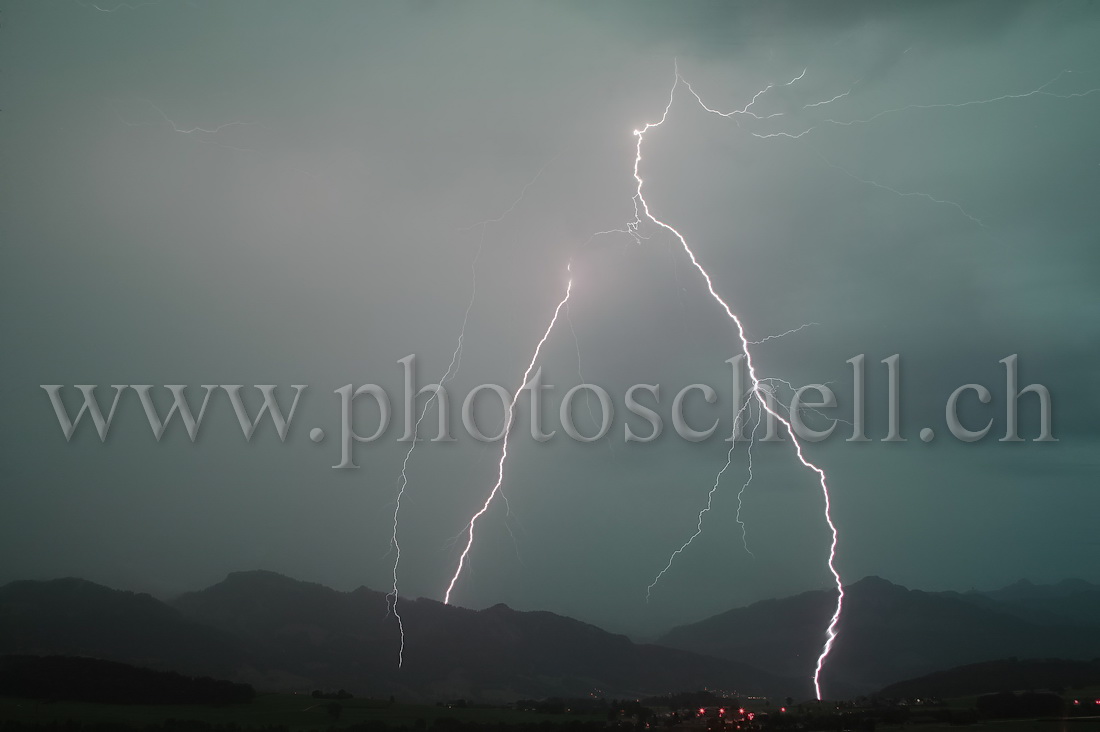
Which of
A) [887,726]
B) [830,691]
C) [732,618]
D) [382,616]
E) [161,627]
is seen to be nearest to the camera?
[887,726]

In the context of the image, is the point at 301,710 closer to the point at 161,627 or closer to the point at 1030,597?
the point at 161,627

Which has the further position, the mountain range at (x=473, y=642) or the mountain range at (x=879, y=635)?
the mountain range at (x=879, y=635)

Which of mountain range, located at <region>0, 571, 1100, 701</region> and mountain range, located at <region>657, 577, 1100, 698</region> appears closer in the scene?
mountain range, located at <region>0, 571, 1100, 701</region>

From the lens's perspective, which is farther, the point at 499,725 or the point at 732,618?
the point at 732,618

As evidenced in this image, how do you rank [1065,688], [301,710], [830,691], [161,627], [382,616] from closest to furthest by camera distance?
1. [301,710]
2. [1065,688]
3. [161,627]
4. [830,691]
5. [382,616]

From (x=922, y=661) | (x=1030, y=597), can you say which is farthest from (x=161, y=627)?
(x=1030, y=597)

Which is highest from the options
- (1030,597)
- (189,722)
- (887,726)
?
(1030,597)

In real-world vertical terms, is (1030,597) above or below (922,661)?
above

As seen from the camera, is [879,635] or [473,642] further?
[879,635]
